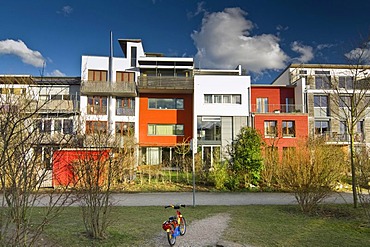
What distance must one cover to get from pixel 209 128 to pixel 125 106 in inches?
377

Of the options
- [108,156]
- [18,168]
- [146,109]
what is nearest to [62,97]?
[146,109]

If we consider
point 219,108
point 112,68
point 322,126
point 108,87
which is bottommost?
point 322,126

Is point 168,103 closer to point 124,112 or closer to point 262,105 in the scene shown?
point 124,112

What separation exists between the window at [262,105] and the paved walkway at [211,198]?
18332 mm

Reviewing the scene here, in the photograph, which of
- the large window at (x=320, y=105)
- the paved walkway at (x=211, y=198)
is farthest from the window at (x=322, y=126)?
the paved walkway at (x=211, y=198)

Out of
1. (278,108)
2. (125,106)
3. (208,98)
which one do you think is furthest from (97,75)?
(278,108)

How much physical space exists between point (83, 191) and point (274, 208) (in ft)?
24.7

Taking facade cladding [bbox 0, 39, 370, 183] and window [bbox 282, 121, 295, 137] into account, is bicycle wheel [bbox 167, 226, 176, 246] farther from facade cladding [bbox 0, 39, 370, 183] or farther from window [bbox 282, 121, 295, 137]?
window [bbox 282, 121, 295, 137]

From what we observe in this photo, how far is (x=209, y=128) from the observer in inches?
1197

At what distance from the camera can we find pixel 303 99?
107 feet

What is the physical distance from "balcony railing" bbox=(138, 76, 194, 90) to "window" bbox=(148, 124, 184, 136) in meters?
4.27

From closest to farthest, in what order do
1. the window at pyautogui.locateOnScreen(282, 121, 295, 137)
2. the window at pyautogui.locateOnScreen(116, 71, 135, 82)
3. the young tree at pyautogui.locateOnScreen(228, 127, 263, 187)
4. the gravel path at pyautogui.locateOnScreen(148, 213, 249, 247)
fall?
the gravel path at pyautogui.locateOnScreen(148, 213, 249, 247), the young tree at pyautogui.locateOnScreen(228, 127, 263, 187), the window at pyautogui.locateOnScreen(282, 121, 295, 137), the window at pyautogui.locateOnScreen(116, 71, 135, 82)

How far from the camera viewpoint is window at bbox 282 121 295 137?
3102cm

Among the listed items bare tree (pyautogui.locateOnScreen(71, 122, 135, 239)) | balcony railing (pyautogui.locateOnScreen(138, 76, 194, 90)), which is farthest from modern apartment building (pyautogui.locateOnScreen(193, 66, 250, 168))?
bare tree (pyautogui.locateOnScreen(71, 122, 135, 239))
